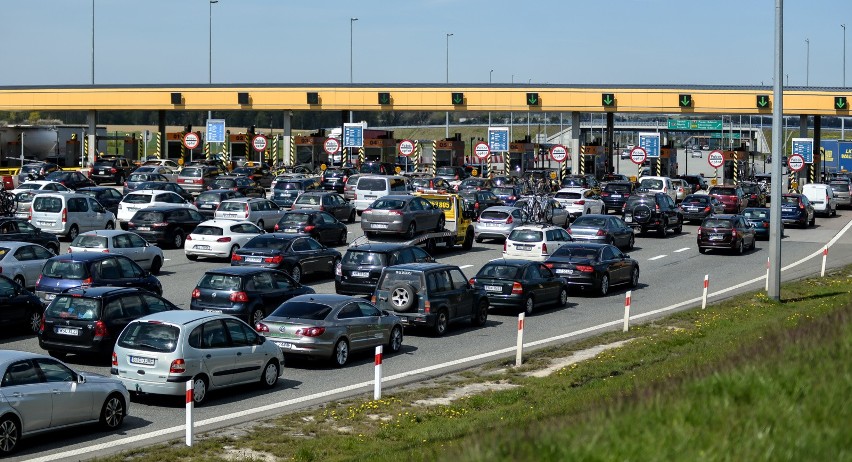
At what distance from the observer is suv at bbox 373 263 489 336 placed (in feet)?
80.3

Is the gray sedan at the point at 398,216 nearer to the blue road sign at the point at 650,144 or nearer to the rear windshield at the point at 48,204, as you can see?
the rear windshield at the point at 48,204

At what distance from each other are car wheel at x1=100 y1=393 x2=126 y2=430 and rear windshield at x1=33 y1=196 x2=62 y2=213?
964 inches

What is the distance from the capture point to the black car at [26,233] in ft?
109

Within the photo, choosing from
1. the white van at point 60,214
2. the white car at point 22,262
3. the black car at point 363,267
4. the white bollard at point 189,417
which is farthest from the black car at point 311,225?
the white bollard at point 189,417

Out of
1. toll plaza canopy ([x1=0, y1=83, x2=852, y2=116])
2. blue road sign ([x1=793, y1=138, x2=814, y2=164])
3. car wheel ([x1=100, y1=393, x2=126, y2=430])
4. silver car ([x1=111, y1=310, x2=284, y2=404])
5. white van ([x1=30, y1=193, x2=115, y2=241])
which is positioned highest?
toll plaza canopy ([x1=0, y1=83, x2=852, y2=116])

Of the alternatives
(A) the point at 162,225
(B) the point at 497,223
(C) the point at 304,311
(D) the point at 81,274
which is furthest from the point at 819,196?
(C) the point at 304,311

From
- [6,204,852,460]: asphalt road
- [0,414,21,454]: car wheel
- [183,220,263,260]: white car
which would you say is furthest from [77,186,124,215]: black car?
[0,414,21,454]: car wheel

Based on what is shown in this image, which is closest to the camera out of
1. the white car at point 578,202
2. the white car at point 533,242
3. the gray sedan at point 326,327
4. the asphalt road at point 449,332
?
the asphalt road at point 449,332

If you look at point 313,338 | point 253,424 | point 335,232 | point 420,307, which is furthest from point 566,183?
point 253,424

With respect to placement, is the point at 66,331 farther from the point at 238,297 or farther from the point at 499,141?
the point at 499,141

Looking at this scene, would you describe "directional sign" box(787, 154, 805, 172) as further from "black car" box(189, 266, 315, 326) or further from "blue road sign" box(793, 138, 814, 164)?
"black car" box(189, 266, 315, 326)

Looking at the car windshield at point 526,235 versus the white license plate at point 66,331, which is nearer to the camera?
the white license plate at point 66,331

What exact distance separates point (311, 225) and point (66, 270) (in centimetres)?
1473

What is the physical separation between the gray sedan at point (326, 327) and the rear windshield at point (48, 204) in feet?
64.8
